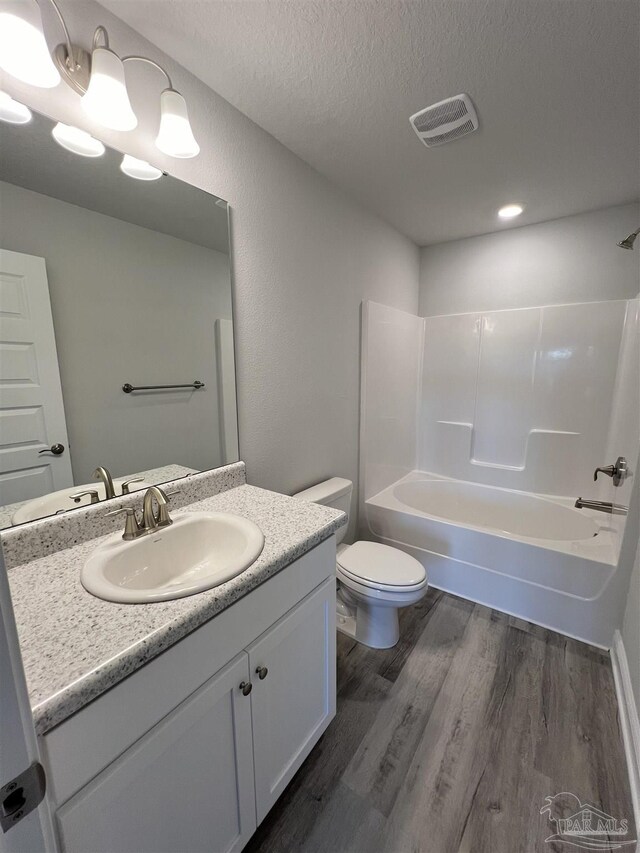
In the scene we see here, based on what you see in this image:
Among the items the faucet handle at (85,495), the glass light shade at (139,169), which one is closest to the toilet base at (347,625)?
the faucet handle at (85,495)

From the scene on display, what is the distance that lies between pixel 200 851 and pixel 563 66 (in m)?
2.48

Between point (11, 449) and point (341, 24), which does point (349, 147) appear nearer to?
point (341, 24)

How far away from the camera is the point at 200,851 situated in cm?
81

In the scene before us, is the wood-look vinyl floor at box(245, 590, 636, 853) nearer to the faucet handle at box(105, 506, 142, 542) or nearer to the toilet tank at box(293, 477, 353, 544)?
the toilet tank at box(293, 477, 353, 544)

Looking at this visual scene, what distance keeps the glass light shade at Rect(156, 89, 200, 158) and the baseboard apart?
2487 millimetres

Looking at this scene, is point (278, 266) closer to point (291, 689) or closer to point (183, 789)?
point (291, 689)

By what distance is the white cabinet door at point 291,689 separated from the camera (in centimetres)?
94

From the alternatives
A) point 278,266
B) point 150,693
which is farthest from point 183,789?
point 278,266

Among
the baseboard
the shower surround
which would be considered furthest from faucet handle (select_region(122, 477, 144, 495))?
the baseboard

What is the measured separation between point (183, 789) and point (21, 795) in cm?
57

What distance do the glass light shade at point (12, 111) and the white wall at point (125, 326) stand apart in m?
0.16

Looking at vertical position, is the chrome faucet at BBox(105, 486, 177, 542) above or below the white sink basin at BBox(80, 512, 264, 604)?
above

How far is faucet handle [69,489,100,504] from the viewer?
3.41ft

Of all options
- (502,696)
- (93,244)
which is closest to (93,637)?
(93,244)
